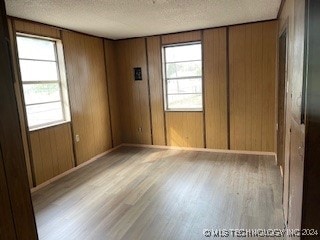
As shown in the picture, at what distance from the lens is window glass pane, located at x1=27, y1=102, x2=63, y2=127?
3.46 meters

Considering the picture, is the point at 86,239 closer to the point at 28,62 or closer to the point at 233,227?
the point at 233,227

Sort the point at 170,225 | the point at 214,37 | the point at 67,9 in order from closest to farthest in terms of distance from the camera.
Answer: the point at 170,225
the point at 67,9
the point at 214,37

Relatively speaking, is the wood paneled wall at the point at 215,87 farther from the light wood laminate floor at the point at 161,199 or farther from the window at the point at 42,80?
the window at the point at 42,80

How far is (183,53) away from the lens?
4738 millimetres

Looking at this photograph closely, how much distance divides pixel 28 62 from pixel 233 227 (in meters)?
3.34

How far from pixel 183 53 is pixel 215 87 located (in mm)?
934

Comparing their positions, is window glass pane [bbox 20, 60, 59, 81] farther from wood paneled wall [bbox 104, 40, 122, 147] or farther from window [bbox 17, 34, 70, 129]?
wood paneled wall [bbox 104, 40, 122, 147]

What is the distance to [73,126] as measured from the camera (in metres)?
4.11

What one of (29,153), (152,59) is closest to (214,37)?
(152,59)

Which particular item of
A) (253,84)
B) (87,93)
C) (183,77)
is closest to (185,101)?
(183,77)

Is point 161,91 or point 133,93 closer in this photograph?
point 161,91

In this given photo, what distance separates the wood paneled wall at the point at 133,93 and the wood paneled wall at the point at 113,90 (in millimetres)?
88

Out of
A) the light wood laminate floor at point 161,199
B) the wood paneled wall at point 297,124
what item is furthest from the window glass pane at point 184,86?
the wood paneled wall at point 297,124

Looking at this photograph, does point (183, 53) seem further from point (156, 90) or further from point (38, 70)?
point (38, 70)
